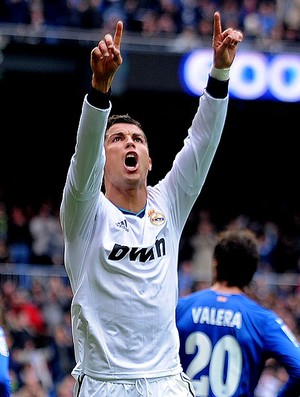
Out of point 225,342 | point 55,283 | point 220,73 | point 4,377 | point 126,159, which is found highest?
point 220,73

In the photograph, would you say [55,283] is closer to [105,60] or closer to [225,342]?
[225,342]

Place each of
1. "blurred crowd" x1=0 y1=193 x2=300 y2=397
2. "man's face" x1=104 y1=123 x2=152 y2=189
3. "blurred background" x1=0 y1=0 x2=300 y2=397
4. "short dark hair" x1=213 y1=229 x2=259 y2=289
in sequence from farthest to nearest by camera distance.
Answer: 1. "blurred background" x1=0 y1=0 x2=300 y2=397
2. "blurred crowd" x1=0 y1=193 x2=300 y2=397
3. "short dark hair" x1=213 y1=229 x2=259 y2=289
4. "man's face" x1=104 y1=123 x2=152 y2=189

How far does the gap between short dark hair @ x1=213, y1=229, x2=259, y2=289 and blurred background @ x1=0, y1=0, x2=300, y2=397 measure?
8.12 meters

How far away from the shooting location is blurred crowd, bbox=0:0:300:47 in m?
18.2

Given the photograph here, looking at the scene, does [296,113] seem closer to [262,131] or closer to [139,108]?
[262,131]

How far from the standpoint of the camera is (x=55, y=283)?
16234 millimetres

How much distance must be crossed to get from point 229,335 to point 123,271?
138 centimetres

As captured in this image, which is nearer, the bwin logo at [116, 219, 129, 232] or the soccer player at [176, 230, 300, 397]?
the bwin logo at [116, 219, 129, 232]

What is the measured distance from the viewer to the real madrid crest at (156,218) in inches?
187

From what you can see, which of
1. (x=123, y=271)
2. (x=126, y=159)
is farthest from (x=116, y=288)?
(x=126, y=159)

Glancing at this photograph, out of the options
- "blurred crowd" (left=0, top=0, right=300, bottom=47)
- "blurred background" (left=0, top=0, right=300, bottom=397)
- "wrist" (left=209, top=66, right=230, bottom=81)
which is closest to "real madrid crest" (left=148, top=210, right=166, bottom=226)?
"wrist" (left=209, top=66, right=230, bottom=81)

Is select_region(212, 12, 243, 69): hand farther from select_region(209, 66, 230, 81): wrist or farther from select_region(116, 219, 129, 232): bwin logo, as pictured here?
select_region(116, 219, 129, 232): bwin logo

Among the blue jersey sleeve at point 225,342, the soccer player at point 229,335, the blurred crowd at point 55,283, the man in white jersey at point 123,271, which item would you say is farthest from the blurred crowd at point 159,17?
the man in white jersey at point 123,271

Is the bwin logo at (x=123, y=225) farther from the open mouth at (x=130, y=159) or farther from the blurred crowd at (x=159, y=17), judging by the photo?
the blurred crowd at (x=159, y=17)
